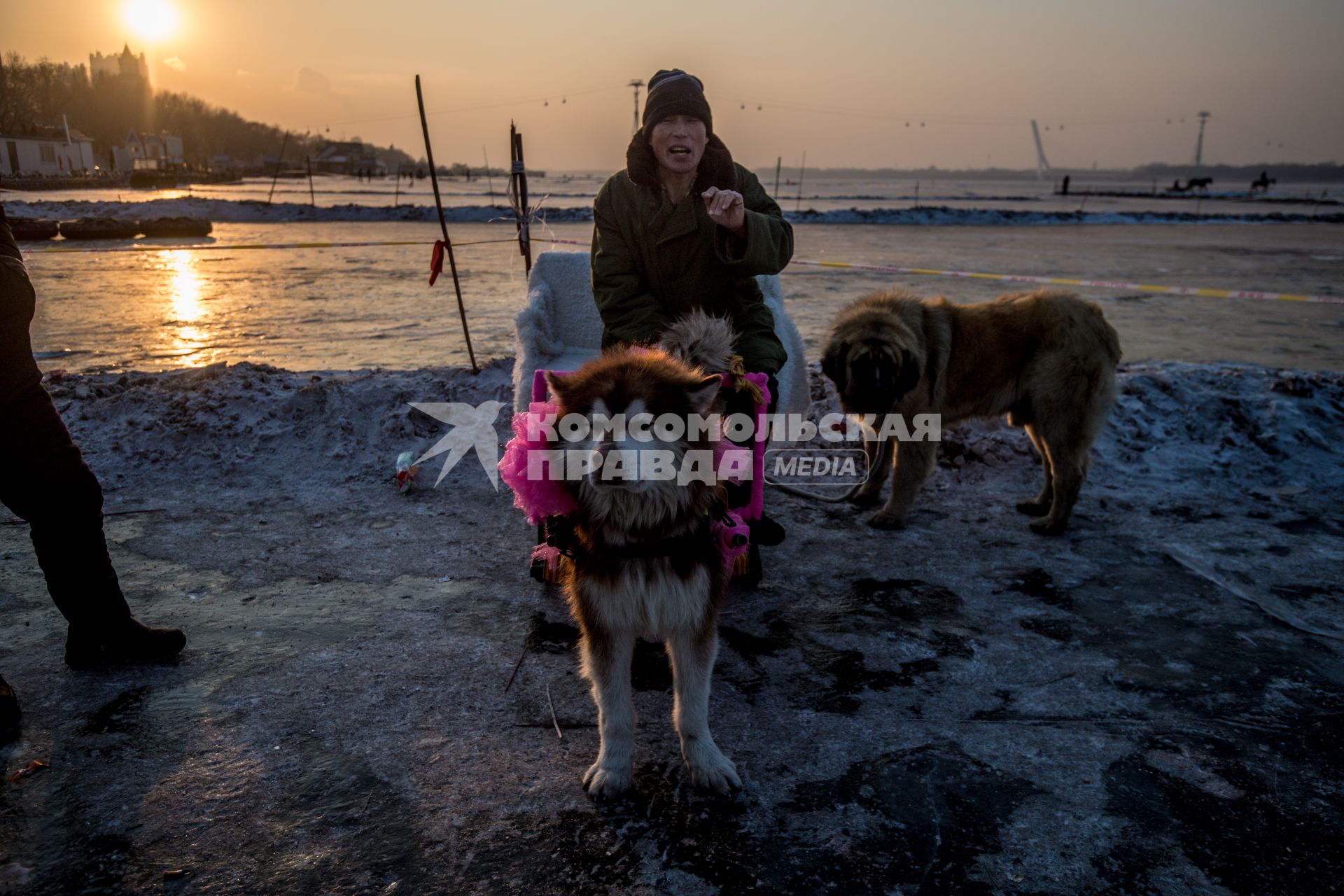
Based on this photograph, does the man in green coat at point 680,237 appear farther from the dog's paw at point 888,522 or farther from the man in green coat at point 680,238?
the dog's paw at point 888,522

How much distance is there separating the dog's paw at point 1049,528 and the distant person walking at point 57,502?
4.83m

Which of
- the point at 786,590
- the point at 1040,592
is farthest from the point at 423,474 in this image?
the point at 1040,592

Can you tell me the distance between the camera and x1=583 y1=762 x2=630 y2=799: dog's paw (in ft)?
8.56

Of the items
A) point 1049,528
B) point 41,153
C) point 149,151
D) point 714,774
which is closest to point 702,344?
point 714,774

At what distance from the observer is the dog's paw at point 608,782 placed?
103 inches

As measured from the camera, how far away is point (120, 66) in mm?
111250

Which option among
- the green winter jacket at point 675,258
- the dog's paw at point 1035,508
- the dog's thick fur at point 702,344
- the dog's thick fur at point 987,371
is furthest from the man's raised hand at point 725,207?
the dog's paw at point 1035,508

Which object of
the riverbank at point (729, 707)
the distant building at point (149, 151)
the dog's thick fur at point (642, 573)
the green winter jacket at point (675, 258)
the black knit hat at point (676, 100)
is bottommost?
the riverbank at point (729, 707)

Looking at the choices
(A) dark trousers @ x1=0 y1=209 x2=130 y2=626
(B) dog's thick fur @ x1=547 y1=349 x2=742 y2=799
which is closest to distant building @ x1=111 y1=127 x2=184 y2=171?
(A) dark trousers @ x1=0 y1=209 x2=130 y2=626

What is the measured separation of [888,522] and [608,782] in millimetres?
3065

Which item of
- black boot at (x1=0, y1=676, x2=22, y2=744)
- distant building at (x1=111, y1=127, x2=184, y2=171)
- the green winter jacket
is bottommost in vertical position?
black boot at (x1=0, y1=676, x2=22, y2=744)

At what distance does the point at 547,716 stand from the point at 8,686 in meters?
2.02

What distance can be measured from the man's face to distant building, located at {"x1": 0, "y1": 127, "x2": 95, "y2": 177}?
4744mm

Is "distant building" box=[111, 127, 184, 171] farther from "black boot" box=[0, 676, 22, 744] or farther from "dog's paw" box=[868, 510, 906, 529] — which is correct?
"dog's paw" box=[868, 510, 906, 529]
